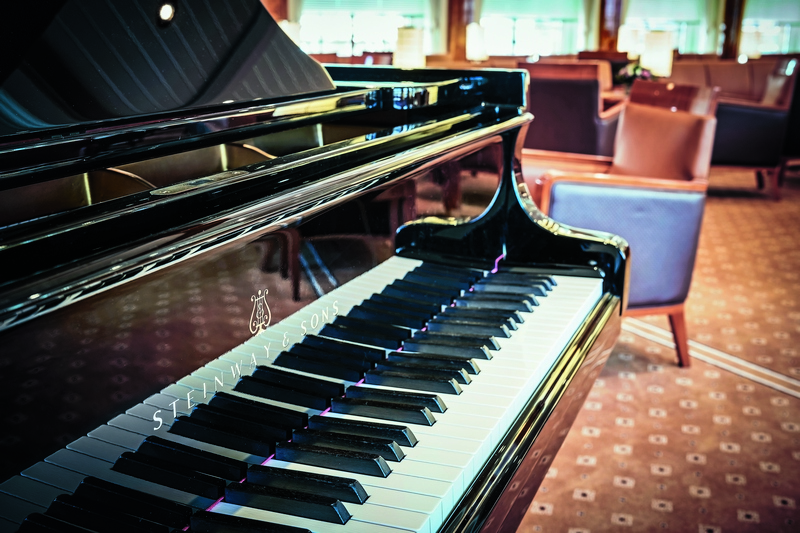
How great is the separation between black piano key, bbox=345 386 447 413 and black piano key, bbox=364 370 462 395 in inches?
1.1

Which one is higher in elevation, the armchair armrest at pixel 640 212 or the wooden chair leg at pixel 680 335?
the armchair armrest at pixel 640 212

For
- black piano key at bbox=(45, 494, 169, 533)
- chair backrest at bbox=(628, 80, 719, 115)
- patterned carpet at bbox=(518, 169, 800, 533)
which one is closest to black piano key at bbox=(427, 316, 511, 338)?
black piano key at bbox=(45, 494, 169, 533)

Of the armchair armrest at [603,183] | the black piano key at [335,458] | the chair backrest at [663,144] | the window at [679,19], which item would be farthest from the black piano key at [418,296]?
the window at [679,19]

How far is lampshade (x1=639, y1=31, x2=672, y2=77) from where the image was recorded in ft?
26.2

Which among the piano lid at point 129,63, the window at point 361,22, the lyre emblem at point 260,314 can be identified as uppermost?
the window at point 361,22

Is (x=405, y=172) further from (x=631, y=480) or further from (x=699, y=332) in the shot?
(x=699, y=332)

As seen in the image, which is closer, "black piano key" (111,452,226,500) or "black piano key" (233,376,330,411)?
"black piano key" (111,452,226,500)

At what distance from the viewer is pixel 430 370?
112 centimetres

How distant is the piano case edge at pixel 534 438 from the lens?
91 centimetres

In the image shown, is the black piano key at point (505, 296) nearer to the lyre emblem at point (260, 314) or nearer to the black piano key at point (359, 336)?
the black piano key at point (359, 336)

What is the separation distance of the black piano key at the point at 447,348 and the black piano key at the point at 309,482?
402 millimetres

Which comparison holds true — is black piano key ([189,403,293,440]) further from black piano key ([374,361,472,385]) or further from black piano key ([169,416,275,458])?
black piano key ([374,361,472,385])

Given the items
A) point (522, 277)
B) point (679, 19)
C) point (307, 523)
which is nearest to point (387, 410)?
point (307, 523)

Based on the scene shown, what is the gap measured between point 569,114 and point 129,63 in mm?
4933
